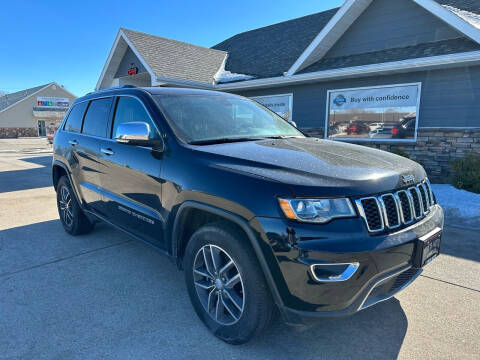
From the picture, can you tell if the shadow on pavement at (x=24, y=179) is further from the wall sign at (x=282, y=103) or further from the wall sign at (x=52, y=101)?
the wall sign at (x=52, y=101)

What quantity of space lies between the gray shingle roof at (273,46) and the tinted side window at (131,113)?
8188mm

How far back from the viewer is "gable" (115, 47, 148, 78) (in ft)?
45.0

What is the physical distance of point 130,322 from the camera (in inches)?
107

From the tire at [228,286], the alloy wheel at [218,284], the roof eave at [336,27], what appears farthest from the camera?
the roof eave at [336,27]

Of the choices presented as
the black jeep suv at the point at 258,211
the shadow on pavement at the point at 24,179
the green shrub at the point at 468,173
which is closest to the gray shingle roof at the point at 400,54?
the green shrub at the point at 468,173

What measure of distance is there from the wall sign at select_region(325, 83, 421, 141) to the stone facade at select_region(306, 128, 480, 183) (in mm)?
318

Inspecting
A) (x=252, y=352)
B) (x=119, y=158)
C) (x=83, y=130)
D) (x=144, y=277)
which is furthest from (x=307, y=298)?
(x=83, y=130)

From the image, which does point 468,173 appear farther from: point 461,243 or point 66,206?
point 66,206

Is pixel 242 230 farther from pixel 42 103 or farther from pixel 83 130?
pixel 42 103

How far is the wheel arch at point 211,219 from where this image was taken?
2.08 metres

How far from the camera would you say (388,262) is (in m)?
2.06

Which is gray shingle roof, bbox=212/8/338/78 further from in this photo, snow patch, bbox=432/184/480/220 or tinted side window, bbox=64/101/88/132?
tinted side window, bbox=64/101/88/132

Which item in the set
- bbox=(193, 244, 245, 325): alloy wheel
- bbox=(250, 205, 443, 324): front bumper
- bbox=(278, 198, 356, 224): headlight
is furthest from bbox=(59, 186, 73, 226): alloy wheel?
bbox=(278, 198, 356, 224): headlight

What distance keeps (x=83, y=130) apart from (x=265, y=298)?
3.32 m
